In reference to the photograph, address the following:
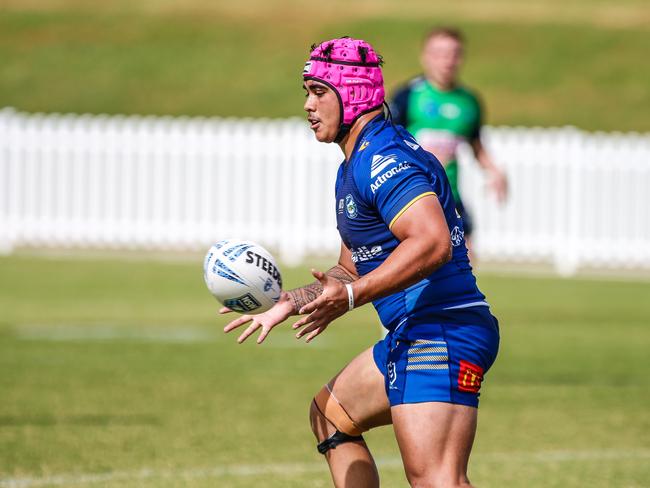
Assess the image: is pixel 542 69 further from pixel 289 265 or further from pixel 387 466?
pixel 387 466

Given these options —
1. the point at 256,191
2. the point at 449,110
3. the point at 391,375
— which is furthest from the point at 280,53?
the point at 391,375

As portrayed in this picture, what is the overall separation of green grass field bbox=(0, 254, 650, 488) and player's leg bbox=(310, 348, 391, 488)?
63.1 inches

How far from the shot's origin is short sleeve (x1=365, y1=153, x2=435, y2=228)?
16.7ft

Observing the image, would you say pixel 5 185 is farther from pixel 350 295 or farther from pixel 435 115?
pixel 350 295

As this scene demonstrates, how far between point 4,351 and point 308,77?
26.2 ft

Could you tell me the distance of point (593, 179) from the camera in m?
23.8

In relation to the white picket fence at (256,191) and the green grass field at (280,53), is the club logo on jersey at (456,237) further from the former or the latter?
the green grass field at (280,53)

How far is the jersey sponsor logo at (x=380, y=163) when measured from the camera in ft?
17.2

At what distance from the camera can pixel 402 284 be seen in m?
5.04

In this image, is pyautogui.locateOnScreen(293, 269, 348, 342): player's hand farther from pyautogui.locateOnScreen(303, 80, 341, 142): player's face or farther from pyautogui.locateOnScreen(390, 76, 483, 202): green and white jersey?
pyautogui.locateOnScreen(390, 76, 483, 202): green and white jersey

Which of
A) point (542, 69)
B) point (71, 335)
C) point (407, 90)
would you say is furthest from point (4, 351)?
point (542, 69)

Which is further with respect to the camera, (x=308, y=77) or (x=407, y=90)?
(x=407, y=90)

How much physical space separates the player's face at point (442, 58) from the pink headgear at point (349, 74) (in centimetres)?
526

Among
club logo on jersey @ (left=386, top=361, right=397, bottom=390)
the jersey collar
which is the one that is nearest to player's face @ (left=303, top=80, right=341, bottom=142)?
the jersey collar
